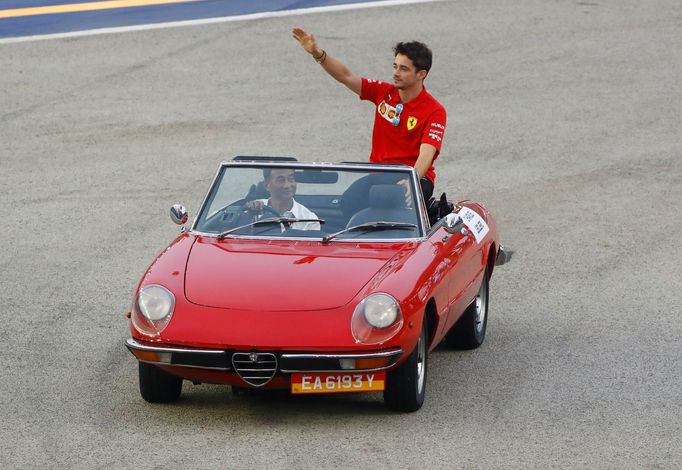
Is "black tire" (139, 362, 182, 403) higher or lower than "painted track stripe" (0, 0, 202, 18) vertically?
higher

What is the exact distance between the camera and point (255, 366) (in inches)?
296

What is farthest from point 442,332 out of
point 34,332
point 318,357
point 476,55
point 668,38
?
point 668,38

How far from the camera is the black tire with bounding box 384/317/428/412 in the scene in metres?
7.83

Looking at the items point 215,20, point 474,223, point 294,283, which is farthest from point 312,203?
point 215,20

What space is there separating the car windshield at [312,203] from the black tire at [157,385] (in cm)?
106

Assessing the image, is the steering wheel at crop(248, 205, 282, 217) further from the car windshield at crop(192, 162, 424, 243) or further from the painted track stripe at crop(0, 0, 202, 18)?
the painted track stripe at crop(0, 0, 202, 18)

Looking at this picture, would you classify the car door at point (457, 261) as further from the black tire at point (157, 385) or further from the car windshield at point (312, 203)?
the black tire at point (157, 385)

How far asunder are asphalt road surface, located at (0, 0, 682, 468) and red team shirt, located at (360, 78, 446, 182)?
4.82 ft

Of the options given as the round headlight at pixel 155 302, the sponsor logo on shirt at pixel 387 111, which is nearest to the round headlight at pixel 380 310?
the round headlight at pixel 155 302

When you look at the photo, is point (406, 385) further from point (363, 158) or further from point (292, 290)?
point (363, 158)

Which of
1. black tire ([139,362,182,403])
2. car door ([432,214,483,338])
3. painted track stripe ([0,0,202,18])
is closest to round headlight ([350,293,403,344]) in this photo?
car door ([432,214,483,338])

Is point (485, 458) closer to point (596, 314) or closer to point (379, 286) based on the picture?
point (379, 286)

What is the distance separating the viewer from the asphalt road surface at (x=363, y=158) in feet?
25.0

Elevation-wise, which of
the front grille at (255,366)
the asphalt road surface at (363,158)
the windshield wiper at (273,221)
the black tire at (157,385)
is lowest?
the asphalt road surface at (363,158)
